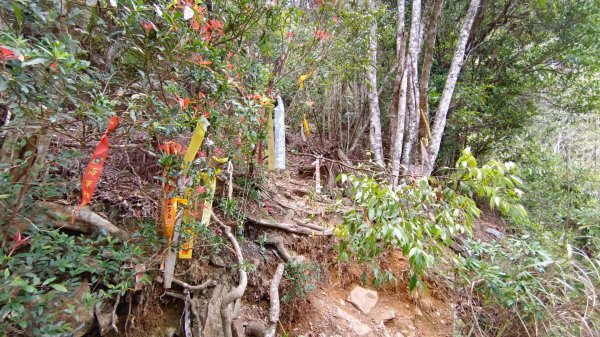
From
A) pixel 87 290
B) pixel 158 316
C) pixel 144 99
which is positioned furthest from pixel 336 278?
pixel 144 99

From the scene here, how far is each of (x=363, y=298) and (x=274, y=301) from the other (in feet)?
4.23

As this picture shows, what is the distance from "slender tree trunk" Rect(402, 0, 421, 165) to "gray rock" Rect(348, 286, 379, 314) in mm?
2013

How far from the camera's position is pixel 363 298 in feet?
11.3

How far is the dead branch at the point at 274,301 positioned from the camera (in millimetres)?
2386

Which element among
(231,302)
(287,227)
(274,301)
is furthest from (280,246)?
(231,302)

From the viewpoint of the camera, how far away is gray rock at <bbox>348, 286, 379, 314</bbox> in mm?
3369

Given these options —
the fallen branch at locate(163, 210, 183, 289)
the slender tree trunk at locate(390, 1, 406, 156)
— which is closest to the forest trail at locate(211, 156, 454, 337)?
the fallen branch at locate(163, 210, 183, 289)

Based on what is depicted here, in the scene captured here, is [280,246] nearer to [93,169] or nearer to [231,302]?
[231,302]

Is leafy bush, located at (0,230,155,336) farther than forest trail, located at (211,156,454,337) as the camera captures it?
No

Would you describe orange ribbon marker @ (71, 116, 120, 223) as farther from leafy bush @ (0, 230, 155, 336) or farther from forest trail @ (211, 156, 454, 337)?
forest trail @ (211, 156, 454, 337)

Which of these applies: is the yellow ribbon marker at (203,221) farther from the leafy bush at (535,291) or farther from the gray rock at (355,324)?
the leafy bush at (535,291)

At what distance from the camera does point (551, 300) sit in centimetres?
288

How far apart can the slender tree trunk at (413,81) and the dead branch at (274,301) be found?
2.75m

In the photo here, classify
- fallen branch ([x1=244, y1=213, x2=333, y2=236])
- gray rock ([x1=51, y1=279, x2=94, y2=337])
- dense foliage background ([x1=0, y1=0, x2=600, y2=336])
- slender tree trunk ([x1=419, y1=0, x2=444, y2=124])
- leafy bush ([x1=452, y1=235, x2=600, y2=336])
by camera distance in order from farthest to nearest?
slender tree trunk ([x1=419, y1=0, x2=444, y2=124]) → fallen branch ([x1=244, y1=213, x2=333, y2=236]) → leafy bush ([x1=452, y1=235, x2=600, y2=336]) → gray rock ([x1=51, y1=279, x2=94, y2=337]) → dense foliage background ([x1=0, y1=0, x2=600, y2=336])
